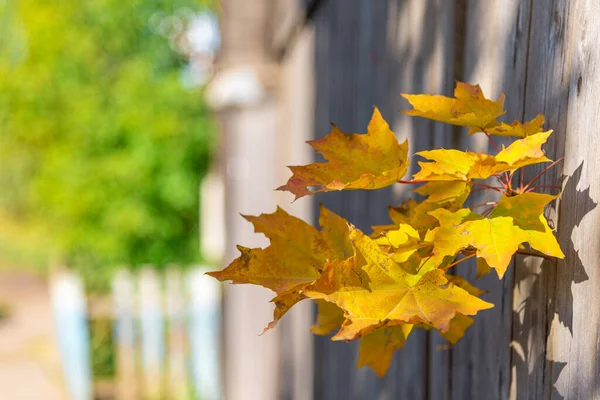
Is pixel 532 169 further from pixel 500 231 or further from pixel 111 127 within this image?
pixel 111 127

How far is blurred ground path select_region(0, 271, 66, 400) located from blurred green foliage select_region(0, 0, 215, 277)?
1170 mm

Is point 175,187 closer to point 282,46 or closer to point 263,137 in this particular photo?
point 263,137

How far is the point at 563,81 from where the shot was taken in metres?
0.78

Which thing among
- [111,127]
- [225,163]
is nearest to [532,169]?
[225,163]

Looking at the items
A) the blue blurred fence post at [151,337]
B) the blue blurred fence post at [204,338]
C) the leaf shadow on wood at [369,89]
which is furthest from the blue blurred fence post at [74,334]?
the leaf shadow on wood at [369,89]

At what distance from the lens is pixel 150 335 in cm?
600

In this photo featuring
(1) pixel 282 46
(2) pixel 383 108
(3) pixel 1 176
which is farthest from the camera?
(3) pixel 1 176

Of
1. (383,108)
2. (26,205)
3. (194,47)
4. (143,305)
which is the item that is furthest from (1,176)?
(383,108)

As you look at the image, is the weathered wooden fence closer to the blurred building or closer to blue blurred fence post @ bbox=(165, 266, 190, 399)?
the blurred building

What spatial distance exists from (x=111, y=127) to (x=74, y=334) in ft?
9.12

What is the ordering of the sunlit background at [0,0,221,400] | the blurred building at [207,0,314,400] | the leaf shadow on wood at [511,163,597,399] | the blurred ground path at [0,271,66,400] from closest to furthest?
the leaf shadow on wood at [511,163,597,399] < the blurred building at [207,0,314,400] < the blurred ground path at [0,271,66,400] < the sunlit background at [0,0,221,400]

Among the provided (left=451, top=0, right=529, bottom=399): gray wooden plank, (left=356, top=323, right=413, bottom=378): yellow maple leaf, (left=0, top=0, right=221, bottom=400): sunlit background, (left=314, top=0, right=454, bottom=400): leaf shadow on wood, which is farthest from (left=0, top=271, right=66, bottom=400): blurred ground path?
(left=356, top=323, right=413, bottom=378): yellow maple leaf

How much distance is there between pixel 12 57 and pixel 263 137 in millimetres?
7352

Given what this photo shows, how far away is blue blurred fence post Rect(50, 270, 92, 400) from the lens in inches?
227
